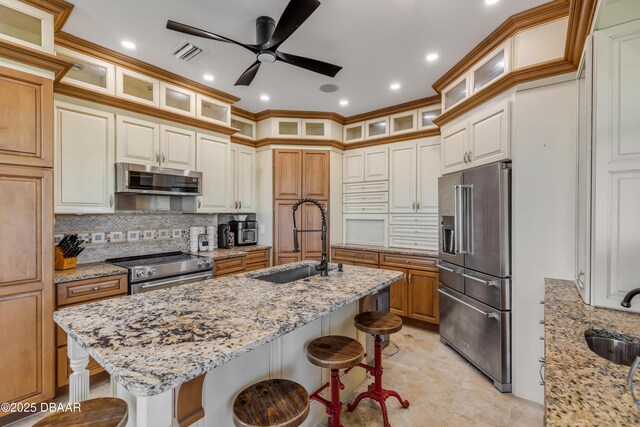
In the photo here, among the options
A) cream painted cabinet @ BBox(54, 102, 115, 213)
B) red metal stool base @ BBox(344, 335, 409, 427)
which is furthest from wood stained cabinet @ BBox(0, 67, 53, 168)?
red metal stool base @ BBox(344, 335, 409, 427)

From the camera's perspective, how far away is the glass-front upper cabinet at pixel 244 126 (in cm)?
432

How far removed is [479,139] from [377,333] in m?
2.02

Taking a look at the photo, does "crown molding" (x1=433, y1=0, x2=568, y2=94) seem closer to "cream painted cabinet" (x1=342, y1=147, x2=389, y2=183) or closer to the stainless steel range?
"cream painted cabinet" (x1=342, y1=147, x2=389, y2=183)

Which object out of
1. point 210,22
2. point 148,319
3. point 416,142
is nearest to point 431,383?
point 148,319

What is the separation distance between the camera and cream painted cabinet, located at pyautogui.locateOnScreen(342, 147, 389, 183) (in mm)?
4309

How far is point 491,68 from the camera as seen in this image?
2623 millimetres

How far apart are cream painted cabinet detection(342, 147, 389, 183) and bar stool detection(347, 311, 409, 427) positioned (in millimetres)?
2607

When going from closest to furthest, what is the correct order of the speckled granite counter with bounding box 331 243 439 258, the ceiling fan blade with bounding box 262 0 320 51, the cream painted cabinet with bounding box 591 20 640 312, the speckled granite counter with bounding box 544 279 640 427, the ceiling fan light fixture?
the speckled granite counter with bounding box 544 279 640 427
the cream painted cabinet with bounding box 591 20 640 312
the ceiling fan blade with bounding box 262 0 320 51
the ceiling fan light fixture
the speckled granite counter with bounding box 331 243 439 258

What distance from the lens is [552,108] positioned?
2189 mm

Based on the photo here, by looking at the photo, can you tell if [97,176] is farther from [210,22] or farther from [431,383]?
[431,383]

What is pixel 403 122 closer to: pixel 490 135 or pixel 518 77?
pixel 490 135

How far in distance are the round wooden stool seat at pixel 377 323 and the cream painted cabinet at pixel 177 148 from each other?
2.69 m

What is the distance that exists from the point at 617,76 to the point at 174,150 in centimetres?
374

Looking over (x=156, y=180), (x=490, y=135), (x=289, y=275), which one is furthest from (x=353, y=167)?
(x=156, y=180)
